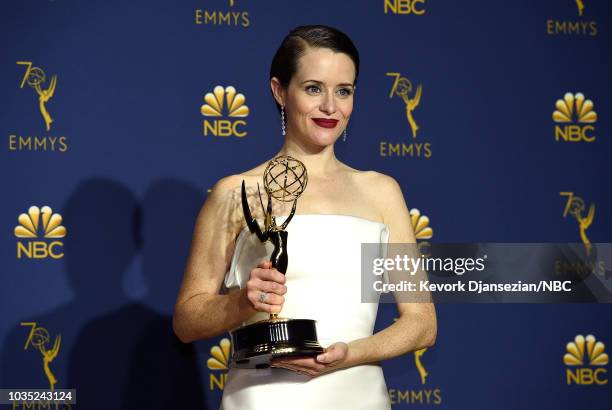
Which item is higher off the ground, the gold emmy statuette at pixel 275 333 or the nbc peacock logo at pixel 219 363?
the gold emmy statuette at pixel 275 333

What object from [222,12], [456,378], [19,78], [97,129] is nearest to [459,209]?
[456,378]

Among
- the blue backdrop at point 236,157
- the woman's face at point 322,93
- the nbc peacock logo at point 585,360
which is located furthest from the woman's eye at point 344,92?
the nbc peacock logo at point 585,360

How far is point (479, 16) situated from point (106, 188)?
62.3 inches

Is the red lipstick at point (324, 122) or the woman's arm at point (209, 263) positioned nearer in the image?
the woman's arm at point (209, 263)

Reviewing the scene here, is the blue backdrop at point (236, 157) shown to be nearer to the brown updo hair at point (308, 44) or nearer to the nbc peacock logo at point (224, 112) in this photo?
the nbc peacock logo at point (224, 112)

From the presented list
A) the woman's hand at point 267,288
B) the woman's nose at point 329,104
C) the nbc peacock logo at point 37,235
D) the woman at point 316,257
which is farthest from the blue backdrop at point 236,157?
the woman's hand at point 267,288

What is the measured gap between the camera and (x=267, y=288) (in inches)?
79.6

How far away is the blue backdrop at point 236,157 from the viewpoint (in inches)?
129

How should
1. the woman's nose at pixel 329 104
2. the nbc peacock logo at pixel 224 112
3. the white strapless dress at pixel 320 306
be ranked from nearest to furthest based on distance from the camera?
the white strapless dress at pixel 320 306
the woman's nose at pixel 329 104
the nbc peacock logo at pixel 224 112

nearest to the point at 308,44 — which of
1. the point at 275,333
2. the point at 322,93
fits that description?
the point at 322,93

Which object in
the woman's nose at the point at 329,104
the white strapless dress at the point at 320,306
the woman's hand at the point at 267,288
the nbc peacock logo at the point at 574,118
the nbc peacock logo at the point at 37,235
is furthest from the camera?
the nbc peacock logo at the point at 574,118

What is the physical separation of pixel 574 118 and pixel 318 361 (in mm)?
1947

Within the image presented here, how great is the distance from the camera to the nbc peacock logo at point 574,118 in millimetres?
3609

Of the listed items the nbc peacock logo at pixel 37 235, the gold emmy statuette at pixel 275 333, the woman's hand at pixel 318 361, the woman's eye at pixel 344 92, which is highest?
the woman's eye at pixel 344 92
